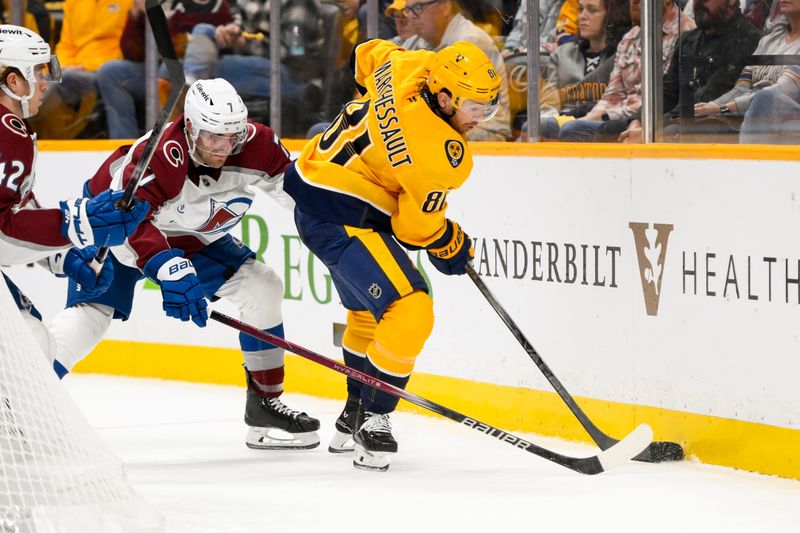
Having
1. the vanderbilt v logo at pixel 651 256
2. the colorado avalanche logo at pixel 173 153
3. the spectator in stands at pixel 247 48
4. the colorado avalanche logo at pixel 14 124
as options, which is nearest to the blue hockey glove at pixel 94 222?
the colorado avalanche logo at pixel 14 124

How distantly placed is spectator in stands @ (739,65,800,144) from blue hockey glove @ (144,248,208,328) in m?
1.71

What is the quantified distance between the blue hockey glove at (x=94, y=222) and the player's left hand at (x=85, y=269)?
0.37 metres

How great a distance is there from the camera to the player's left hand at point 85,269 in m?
3.90

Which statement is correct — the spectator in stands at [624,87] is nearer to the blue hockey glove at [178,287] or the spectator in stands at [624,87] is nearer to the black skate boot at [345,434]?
the black skate boot at [345,434]

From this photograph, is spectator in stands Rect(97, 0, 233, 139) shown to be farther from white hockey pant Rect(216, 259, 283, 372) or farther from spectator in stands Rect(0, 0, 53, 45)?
white hockey pant Rect(216, 259, 283, 372)

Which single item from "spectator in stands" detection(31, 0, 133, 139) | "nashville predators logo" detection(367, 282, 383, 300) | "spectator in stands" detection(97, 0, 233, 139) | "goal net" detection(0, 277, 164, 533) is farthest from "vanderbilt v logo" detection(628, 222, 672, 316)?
"spectator in stands" detection(31, 0, 133, 139)

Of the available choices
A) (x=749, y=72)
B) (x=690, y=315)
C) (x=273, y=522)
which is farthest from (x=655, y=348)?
(x=273, y=522)

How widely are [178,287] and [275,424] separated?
2.53 feet

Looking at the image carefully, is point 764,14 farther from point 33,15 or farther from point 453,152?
point 33,15

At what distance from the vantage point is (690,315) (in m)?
4.21

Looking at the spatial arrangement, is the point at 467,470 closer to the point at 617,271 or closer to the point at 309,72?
the point at 617,271

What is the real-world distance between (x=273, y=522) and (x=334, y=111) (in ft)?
8.22

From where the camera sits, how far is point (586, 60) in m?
4.77

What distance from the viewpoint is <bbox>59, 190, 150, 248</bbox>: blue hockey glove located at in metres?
3.49
